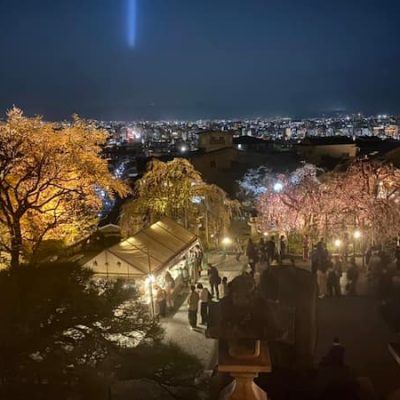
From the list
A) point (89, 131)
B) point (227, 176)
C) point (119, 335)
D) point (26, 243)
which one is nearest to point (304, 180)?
point (89, 131)

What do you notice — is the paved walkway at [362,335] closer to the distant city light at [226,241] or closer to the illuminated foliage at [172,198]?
the distant city light at [226,241]

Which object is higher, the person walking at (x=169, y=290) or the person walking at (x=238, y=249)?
the person walking at (x=238, y=249)

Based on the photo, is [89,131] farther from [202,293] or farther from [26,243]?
[202,293]

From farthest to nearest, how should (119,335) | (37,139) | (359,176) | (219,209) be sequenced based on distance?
(219,209) → (359,176) → (37,139) → (119,335)

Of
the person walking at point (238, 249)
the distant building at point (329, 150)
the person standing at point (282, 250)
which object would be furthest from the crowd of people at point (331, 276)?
the distant building at point (329, 150)

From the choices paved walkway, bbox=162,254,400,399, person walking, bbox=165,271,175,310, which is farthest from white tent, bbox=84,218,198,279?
paved walkway, bbox=162,254,400,399

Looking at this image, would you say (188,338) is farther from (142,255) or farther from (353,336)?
(353,336)
